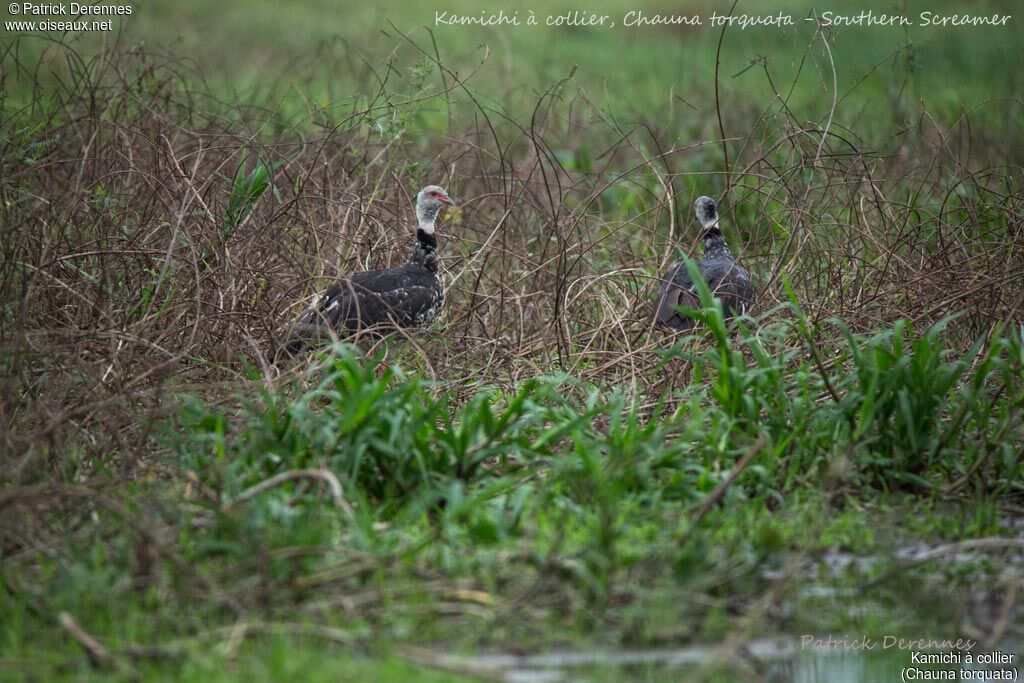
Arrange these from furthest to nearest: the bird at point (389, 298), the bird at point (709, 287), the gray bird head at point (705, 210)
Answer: the gray bird head at point (705, 210)
the bird at point (709, 287)
the bird at point (389, 298)

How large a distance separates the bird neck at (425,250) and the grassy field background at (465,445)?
24 centimetres

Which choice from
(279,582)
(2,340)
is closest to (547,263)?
(2,340)

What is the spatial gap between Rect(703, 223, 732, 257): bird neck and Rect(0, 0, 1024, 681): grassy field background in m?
0.11

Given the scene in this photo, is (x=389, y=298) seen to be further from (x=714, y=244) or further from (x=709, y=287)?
(x=714, y=244)

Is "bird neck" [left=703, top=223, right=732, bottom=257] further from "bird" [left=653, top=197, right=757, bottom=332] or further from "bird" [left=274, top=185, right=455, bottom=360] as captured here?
"bird" [left=274, top=185, right=455, bottom=360]

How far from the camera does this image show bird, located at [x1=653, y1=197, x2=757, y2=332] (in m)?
6.46

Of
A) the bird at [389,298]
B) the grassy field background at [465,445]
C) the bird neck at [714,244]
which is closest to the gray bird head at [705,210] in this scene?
the bird neck at [714,244]

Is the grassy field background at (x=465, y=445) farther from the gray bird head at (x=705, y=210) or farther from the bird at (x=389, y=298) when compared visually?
the gray bird head at (x=705, y=210)

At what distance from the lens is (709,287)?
676 centimetres

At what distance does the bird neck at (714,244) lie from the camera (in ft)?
24.0

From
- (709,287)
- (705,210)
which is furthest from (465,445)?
(705,210)

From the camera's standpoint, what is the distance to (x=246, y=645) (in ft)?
11.5

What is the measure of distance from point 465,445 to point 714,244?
10.6 feet

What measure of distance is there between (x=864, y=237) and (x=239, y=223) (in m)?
3.33
